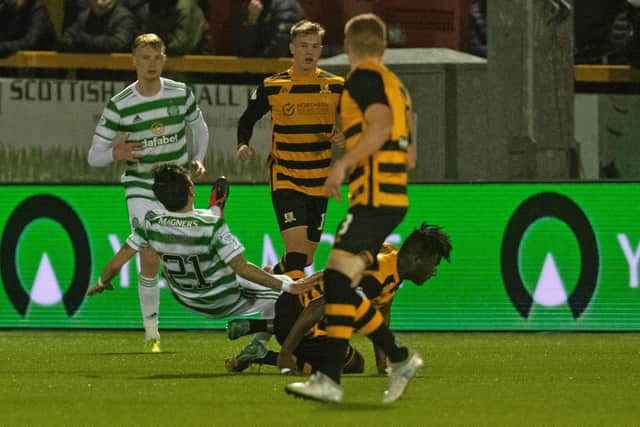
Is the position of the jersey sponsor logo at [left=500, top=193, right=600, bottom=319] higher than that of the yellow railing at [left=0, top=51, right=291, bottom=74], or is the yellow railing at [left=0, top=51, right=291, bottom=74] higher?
the yellow railing at [left=0, top=51, right=291, bottom=74]

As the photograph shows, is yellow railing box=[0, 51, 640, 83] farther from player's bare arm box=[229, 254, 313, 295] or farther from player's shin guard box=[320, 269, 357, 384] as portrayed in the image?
player's shin guard box=[320, 269, 357, 384]

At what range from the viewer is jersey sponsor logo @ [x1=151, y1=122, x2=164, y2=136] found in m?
11.7

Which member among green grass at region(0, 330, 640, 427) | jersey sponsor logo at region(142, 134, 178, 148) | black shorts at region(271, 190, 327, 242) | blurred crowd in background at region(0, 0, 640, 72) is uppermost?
blurred crowd in background at region(0, 0, 640, 72)

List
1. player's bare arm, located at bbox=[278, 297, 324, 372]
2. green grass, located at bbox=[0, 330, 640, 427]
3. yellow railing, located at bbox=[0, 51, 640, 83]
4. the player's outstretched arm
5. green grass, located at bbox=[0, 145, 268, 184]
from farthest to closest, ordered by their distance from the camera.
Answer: yellow railing, located at bbox=[0, 51, 640, 83] → green grass, located at bbox=[0, 145, 268, 184] → the player's outstretched arm → player's bare arm, located at bbox=[278, 297, 324, 372] → green grass, located at bbox=[0, 330, 640, 427]

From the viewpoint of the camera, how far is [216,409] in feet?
25.9

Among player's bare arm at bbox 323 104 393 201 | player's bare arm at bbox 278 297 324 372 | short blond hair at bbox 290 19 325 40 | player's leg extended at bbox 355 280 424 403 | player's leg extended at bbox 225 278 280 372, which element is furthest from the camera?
short blond hair at bbox 290 19 325 40

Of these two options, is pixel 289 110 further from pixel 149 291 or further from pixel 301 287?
pixel 301 287

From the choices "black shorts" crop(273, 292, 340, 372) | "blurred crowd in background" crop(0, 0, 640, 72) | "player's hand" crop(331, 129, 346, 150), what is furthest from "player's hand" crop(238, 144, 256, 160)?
"blurred crowd in background" crop(0, 0, 640, 72)

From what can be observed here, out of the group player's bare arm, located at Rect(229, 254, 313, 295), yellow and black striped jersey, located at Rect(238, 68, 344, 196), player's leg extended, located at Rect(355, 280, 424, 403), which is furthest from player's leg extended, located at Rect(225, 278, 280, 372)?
player's leg extended, located at Rect(355, 280, 424, 403)

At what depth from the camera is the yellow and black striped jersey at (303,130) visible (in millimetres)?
11117

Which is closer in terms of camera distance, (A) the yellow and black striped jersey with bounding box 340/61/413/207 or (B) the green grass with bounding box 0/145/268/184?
(A) the yellow and black striped jersey with bounding box 340/61/413/207

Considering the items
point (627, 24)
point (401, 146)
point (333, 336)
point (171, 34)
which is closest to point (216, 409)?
point (333, 336)

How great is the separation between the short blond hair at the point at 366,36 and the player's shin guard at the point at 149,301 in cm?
420

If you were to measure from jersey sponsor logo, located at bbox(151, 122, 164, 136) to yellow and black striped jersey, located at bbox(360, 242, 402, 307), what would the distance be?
268 centimetres
